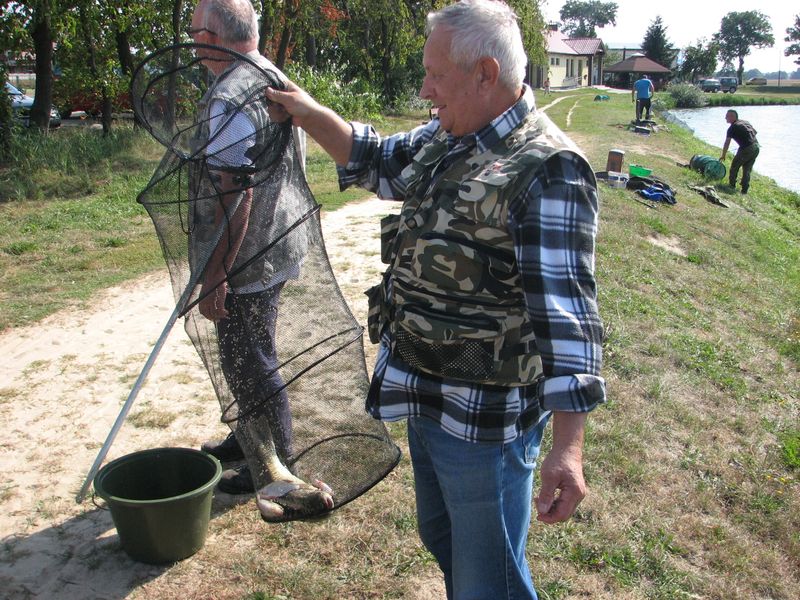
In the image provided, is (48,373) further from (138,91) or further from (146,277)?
(138,91)

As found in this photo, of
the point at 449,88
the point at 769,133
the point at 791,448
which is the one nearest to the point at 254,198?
the point at 449,88

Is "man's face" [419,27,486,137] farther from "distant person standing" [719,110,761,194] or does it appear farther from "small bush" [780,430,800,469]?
"distant person standing" [719,110,761,194]

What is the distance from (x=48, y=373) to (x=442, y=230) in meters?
3.88

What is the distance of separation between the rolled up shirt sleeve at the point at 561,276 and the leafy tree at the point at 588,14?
144 metres

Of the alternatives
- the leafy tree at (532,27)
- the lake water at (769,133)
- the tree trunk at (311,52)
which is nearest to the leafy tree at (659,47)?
the lake water at (769,133)

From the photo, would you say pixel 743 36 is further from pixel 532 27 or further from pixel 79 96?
pixel 79 96

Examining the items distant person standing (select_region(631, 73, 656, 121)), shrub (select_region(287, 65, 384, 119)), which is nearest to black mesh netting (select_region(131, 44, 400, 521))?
shrub (select_region(287, 65, 384, 119))

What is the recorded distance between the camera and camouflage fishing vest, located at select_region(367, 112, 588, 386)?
1870mm

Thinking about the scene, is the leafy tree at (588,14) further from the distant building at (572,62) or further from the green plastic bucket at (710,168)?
the green plastic bucket at (710,168)

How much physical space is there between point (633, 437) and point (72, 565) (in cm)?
313

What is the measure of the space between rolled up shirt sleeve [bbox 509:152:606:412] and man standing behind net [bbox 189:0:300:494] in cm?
115

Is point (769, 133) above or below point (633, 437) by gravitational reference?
below

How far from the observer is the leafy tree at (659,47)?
8319 cm

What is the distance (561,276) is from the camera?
1.80m
